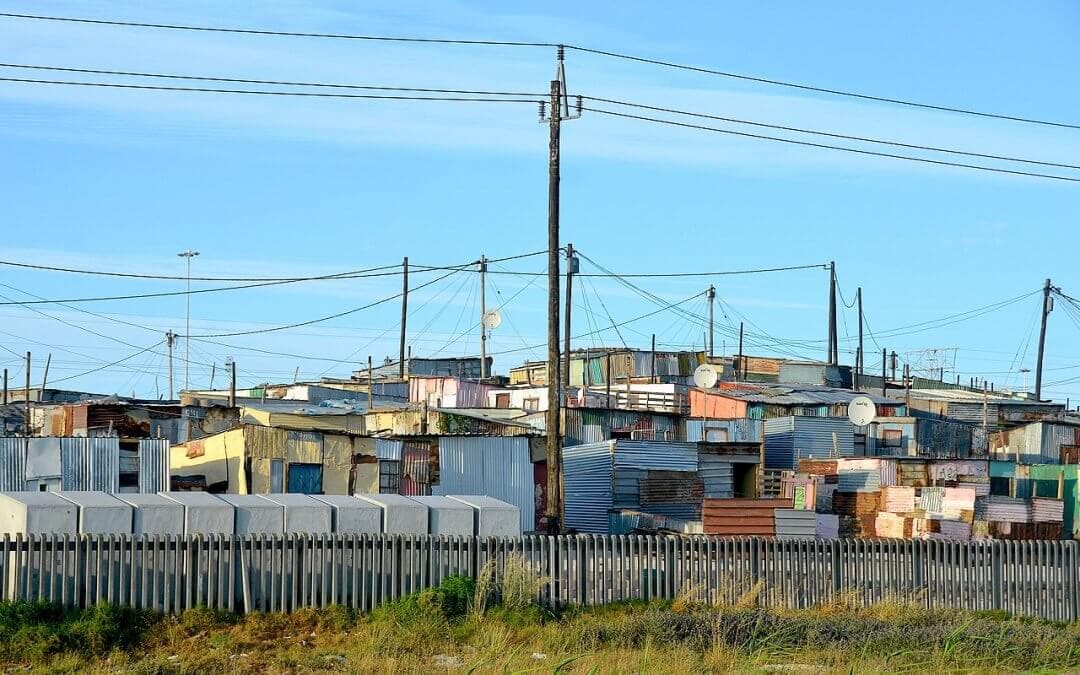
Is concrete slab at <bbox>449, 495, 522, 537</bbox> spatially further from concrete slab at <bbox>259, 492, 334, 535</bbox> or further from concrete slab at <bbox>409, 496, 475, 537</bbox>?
concrete slab at <bbox>259, 492, 334, 535</bbox>

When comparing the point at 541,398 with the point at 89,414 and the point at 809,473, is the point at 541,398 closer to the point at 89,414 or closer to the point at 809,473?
the point at 809,473

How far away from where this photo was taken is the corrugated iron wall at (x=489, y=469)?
1442 inches

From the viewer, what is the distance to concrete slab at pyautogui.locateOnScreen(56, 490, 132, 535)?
72.6ft

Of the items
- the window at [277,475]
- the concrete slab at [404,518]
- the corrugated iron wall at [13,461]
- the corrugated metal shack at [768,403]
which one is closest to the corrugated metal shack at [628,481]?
the window at [277,475]

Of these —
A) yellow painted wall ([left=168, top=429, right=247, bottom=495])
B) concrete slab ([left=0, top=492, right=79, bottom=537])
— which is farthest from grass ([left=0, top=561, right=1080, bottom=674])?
yellow painted wall ([left=168, top=429, right=247, bottom=495])

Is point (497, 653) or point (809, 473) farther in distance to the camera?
point (809, 473)

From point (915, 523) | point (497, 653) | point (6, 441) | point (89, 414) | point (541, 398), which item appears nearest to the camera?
point (497, 653)

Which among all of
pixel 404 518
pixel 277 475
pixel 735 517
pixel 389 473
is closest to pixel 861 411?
pixel 735 517

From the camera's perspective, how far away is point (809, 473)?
A: 160 feet

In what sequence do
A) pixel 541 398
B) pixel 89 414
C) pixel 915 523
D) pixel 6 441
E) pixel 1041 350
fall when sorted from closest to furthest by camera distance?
pixel 6 441
pixel 89 414
pixel 915 523
pixel 541 398
pixel 1041 350

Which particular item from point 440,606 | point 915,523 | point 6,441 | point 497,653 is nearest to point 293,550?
point 440,606

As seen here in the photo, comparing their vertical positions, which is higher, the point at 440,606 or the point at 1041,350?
the point at 1041,350

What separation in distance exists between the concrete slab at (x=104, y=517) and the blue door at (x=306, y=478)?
1162cm

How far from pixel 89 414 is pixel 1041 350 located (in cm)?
A: 5963
